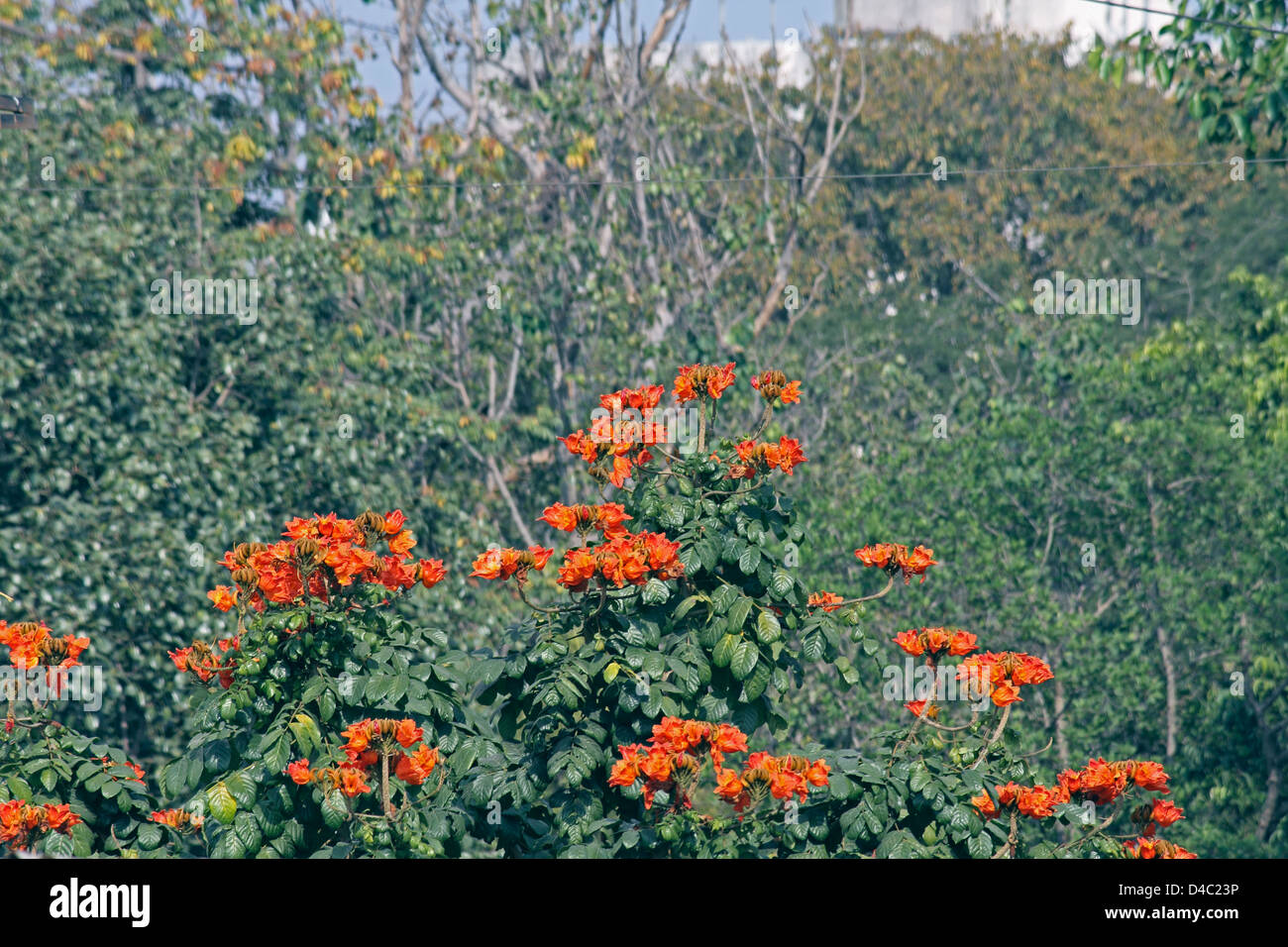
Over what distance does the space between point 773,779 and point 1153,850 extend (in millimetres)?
1162

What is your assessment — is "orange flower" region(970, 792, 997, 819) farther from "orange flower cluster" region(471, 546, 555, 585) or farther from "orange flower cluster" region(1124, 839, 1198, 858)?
"orange flower cluster" region(471, 546, 555, 585)

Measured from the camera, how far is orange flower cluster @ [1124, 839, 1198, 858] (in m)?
3.69

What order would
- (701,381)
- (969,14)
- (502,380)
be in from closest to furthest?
(701,381), (502,380), (969,14)

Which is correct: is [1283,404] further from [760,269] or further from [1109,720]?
[760,269]

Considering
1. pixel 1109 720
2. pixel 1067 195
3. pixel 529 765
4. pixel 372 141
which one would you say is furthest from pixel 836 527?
pixel 1067 195

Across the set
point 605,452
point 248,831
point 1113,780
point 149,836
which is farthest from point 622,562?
point 149,836

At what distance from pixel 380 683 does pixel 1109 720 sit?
719 cm

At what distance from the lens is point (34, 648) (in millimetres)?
4062

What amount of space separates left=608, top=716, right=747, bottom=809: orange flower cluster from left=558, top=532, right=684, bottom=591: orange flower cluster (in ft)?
1.50

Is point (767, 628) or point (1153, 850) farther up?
point (767, 628)

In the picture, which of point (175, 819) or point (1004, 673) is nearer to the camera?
point (1004, 673)

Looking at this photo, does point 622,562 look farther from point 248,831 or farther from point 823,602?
point 248,831

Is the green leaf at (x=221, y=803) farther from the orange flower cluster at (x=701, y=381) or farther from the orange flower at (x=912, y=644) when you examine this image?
the orange flower at (x=912, y=644)

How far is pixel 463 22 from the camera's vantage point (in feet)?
48.2
